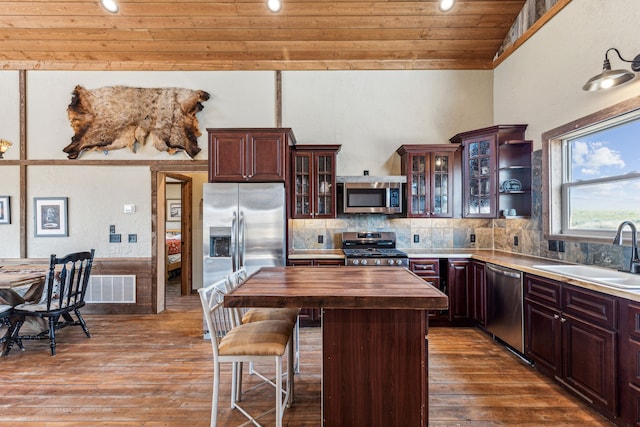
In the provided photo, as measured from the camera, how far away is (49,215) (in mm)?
4473

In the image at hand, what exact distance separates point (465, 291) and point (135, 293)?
4495mm

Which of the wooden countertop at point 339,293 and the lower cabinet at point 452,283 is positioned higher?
the wooden countertop at point 339,293

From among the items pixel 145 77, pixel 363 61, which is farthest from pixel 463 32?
pixel 145 77

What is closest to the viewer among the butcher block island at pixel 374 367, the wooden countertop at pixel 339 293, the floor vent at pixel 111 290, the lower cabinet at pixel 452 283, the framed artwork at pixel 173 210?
the wooden countertop at pixel 339 293

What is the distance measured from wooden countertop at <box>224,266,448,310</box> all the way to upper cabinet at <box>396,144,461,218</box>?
6.82 ft

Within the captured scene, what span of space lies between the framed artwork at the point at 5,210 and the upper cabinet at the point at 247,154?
3.26 meters

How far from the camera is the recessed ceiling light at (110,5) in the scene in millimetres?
3621

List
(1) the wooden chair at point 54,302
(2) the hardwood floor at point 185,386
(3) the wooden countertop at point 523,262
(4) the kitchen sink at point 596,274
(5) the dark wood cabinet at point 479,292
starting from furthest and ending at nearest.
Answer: (5) the dark wood cabinet at point 479,292
(1) the wooden chair at point 54,302
(4) the kitchen sink at point 596,274
(2) the hardwood floor at point 185,386
(3) the wooden countertop at point 523,262

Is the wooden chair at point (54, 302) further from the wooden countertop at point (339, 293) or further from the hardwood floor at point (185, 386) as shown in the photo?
the wooden countertop at point (339, 293)

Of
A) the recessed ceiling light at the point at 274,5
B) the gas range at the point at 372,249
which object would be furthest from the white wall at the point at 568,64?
the recessed ceiling light at the point at 274,5

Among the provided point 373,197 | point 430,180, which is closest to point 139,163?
point 373,197

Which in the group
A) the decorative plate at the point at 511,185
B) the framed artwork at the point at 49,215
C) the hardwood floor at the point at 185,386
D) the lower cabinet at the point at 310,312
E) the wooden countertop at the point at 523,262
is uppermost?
the decorative plate at the point at 511,185

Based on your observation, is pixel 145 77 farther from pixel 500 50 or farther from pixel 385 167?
pixel 500 50

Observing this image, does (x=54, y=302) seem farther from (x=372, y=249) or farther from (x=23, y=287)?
(x=372, y=249)
